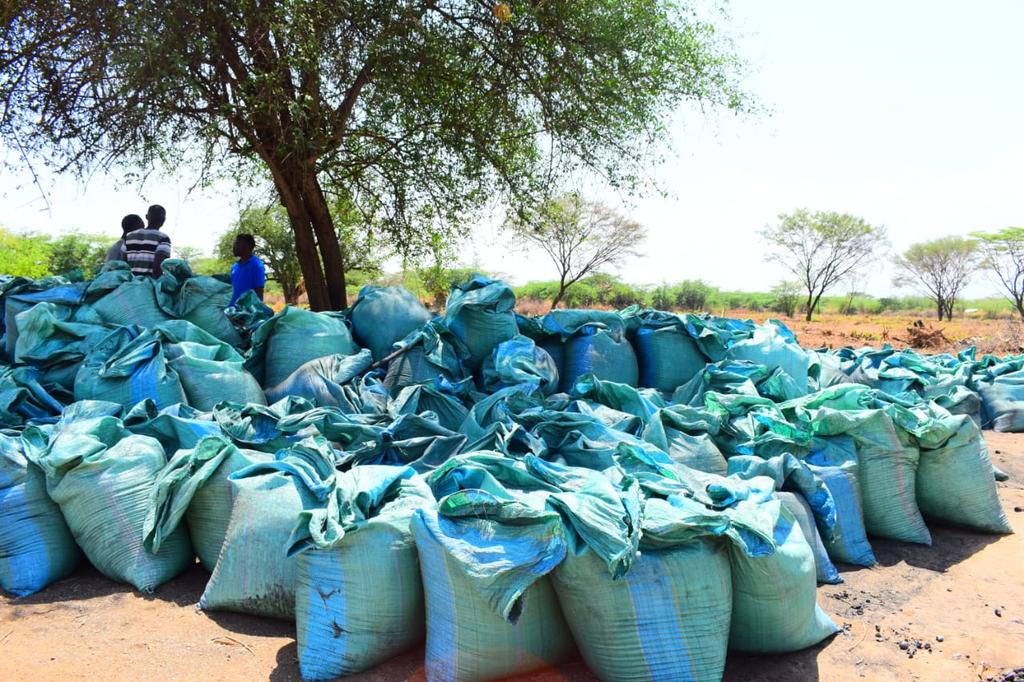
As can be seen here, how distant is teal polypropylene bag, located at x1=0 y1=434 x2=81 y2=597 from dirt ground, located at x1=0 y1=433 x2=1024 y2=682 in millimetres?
Answer: 66

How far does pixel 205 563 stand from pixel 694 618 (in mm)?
1734

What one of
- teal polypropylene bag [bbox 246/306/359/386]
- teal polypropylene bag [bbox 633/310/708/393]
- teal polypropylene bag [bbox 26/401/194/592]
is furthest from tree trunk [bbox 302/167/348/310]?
teal polypropylene bag [bbox 26/401/194/592]

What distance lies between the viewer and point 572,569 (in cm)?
215

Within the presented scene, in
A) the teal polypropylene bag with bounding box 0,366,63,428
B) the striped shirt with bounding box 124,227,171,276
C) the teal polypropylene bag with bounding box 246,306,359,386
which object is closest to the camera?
the teal polypropylene bag with bounding box 0,366,63,428

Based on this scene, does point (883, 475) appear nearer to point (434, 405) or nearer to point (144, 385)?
point (434, 405)

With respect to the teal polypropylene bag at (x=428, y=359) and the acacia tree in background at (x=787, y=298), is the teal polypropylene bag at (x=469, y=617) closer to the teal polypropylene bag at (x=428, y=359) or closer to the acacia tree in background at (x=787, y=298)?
the teal polypropylene bag at (x=428, y=359)

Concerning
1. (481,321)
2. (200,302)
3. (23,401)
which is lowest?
(23,401)

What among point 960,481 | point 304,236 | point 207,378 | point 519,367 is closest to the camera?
point 960,481

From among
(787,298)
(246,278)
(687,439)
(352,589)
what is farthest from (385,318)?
(787,298)

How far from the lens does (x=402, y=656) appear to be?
239 cm

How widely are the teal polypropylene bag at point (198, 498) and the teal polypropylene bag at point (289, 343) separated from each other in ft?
4.43

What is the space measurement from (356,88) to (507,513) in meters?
5.50

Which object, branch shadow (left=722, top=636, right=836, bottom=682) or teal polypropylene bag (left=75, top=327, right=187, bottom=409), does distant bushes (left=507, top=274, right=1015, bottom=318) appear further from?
branch shadow (left=722, top=636, right=836, bottom=682)

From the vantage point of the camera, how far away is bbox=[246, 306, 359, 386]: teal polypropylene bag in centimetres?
428
